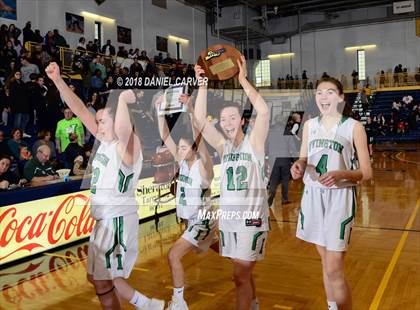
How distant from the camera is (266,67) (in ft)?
97.0

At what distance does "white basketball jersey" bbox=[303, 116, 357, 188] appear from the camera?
3.00 metres

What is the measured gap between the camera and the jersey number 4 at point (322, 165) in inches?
120

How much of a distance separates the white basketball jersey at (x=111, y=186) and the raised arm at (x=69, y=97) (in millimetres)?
243

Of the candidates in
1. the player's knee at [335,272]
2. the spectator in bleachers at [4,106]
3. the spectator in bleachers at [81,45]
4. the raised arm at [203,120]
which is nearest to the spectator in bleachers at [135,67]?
the spectator in bleachers at [81,45]

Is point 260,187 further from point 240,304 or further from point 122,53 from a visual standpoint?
point 122,53

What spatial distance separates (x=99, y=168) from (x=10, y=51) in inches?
350

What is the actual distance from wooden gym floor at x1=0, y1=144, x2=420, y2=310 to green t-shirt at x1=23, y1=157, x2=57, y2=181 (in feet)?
3.89

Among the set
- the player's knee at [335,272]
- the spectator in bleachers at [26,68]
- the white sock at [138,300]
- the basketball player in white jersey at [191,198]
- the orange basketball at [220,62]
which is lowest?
the white sock at [138,300]

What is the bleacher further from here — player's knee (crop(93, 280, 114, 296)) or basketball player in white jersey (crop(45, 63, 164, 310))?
player's knee (crop(93, 280, 114, 296))

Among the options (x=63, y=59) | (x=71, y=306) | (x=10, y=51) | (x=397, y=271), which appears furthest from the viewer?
(x=63, y=59)

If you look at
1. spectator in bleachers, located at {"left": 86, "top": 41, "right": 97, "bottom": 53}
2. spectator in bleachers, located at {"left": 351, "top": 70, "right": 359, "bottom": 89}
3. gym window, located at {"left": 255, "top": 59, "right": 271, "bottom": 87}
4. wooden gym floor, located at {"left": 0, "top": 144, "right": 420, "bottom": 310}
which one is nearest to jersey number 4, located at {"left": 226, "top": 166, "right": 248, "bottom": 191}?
wooden gym floor, located at {"left": 0, "top": 144, "right": 420, "bottom": 310}

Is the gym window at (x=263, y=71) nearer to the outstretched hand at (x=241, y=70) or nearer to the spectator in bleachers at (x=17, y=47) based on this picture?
the spectator in bleachers at (x=17, y=47)

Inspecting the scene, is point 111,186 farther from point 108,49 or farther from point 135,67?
point 108,49

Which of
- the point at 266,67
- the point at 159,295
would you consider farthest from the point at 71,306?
the point at 266,67
